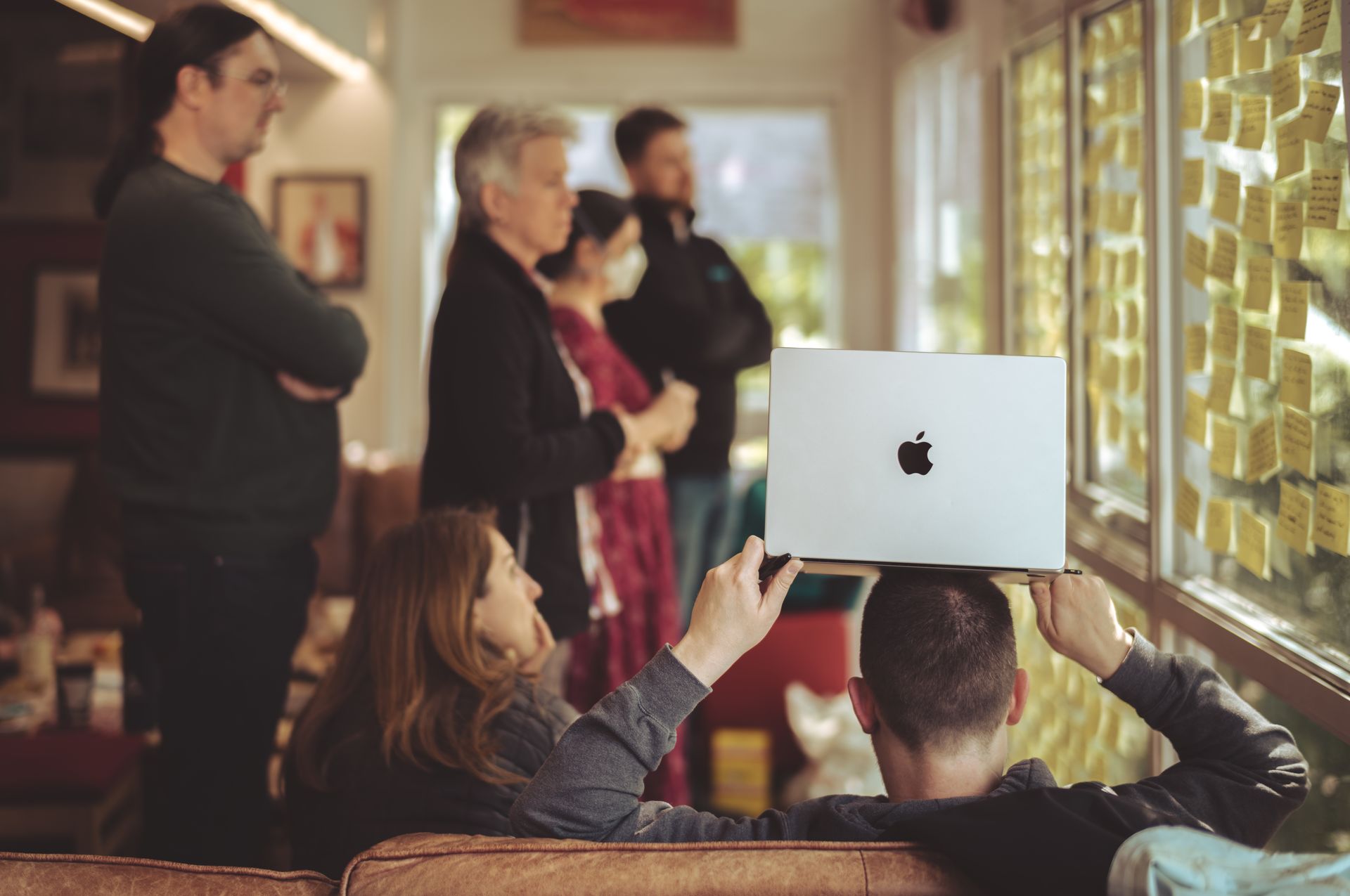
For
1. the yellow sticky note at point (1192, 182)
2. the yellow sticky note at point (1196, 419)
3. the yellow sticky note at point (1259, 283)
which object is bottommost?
the yellow sticky note at point (1196, 419)

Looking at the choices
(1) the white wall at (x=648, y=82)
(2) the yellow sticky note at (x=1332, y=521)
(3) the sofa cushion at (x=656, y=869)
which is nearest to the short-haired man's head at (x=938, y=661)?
(3) the sofa cushion at (x=656, y=869)

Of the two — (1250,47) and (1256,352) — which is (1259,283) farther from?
(1250,47)

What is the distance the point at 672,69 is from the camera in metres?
4.53

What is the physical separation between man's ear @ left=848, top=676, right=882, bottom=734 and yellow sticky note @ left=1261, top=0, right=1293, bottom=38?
114cm

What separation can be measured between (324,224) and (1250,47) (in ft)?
11.4

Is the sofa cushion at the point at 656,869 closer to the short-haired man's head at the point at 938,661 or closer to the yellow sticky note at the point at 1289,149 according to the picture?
the short-haired man's head at the point at 938,661

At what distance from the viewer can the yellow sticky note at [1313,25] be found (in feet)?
4.85

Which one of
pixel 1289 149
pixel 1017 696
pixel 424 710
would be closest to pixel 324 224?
pixel 424 710

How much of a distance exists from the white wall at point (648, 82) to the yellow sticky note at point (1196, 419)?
260cm

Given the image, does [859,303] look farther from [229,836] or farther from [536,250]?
[229,836]

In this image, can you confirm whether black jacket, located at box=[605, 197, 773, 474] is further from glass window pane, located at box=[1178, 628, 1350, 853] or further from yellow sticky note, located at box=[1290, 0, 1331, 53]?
yellow sticky note, located at box=[1290, 0, 1331, 53]

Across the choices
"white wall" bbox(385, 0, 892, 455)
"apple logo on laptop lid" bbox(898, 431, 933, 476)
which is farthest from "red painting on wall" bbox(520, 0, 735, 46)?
"apple logo on laptop lid" bbox(898, 431, 933, 476)

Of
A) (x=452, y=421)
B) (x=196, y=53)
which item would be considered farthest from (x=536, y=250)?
(x=196, y=53)

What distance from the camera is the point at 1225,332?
184cm
